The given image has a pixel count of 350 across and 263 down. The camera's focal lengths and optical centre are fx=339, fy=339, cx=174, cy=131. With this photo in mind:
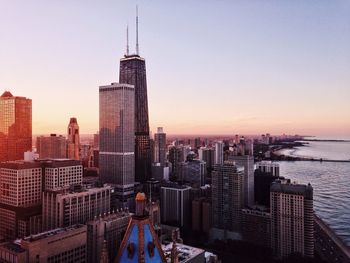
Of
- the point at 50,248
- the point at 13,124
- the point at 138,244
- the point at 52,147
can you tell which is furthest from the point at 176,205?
the point at 52,147

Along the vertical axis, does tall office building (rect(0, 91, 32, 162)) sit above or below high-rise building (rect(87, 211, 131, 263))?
above

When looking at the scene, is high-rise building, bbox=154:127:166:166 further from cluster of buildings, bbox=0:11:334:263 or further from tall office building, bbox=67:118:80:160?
tall office building, bbox=67:118:80:160

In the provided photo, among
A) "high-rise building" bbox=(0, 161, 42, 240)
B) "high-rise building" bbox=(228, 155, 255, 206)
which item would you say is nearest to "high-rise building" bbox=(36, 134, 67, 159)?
"high-rise building" bbox=(0, 161, 42, 240)

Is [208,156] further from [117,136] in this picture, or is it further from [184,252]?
[184,252]

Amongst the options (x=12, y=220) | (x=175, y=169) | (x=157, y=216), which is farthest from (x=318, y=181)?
(x=12, y=220)

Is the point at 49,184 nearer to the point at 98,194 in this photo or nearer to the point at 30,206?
the point at 30,206

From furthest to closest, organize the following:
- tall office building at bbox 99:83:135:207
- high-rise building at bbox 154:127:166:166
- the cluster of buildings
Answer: high-rise building at bbox 154:127:166:166, tall office building at bbox 99:83:135:207, the cluster of buildings

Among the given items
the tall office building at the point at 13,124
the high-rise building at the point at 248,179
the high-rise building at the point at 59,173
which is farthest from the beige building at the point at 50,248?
the tall office building at the point at 13,124
